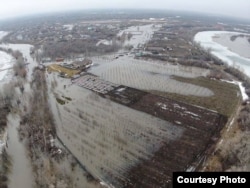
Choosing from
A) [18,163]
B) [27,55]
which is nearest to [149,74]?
[18,163]

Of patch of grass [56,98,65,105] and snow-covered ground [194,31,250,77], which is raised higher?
snow-covered ground [194,31,250,77]

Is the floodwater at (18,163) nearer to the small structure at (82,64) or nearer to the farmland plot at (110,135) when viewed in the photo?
the farmland plot at (110,135)

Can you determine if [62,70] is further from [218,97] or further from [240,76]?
[240,76]

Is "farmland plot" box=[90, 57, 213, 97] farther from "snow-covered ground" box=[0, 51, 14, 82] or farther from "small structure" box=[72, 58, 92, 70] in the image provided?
"snow-covered ground" box=[0, 51, 14, 82]

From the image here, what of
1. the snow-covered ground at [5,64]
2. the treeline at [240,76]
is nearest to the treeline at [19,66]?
the snow-covered ground at [5,64]

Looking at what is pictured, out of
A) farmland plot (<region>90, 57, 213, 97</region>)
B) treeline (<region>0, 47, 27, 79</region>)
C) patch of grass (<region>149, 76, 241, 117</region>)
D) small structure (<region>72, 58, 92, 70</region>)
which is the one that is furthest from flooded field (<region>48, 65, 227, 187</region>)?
small structure (<region>72, 58, 92, 70</region>)

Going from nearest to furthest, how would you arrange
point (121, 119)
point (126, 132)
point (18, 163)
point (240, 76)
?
point (18, 163), point (126, 132), point (121, 119), point (240, 76)
